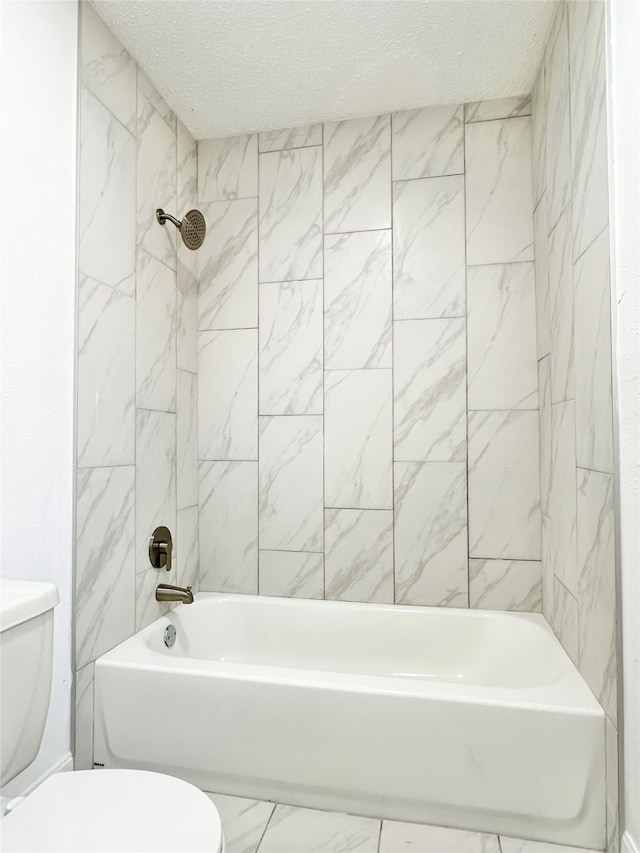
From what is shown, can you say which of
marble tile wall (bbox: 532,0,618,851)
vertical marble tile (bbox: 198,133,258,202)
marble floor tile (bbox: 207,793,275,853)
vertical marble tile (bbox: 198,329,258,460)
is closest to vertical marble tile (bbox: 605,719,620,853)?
marble tile wall (bbox: 532,0,618,851)

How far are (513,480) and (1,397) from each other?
5.97 ft

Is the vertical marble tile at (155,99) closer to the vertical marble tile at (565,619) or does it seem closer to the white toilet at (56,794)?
the white toilet at (56,794)

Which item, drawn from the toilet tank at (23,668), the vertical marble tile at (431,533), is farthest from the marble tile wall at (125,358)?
the vertical marble tile at (431,533)

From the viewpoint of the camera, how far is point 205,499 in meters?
2.43

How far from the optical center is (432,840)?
143cm

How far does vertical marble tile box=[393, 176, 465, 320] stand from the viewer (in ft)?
7.22

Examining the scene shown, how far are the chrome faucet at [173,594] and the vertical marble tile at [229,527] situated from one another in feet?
1.20

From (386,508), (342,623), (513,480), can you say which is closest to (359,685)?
(342,623)

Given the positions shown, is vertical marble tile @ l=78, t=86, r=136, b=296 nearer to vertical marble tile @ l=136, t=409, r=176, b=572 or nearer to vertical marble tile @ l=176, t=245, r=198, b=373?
vertical marble tile @ l=176, t=245, r=198, b=373

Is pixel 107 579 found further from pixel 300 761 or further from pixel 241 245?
pixel 241 245


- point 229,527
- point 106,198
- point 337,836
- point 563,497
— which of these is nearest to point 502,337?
point 563,497

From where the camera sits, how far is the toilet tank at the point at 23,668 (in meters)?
1.07

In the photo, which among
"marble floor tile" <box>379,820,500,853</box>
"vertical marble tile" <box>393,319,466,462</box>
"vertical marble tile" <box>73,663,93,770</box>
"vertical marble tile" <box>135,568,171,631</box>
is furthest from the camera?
"vertical marble tile" <box>393,319,466,462</box>

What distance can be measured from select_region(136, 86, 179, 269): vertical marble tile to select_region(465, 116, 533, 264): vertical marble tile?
4.12ft
